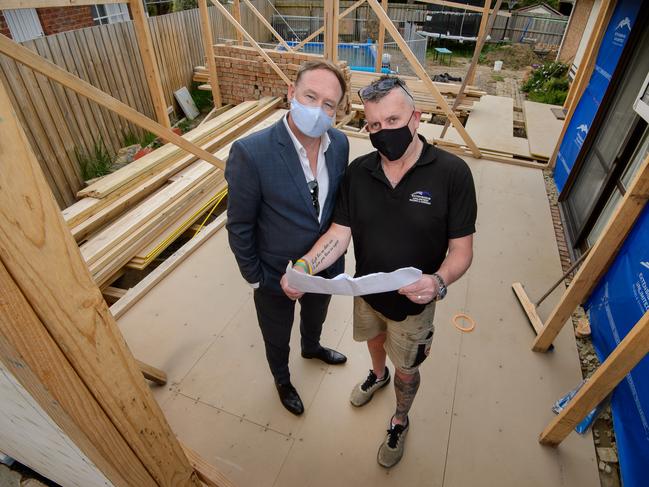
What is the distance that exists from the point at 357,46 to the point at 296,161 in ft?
34.3

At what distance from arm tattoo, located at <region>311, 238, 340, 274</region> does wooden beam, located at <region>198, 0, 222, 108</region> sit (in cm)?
621

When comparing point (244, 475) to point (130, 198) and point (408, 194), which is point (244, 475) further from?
point (130, 198)

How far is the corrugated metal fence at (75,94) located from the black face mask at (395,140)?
486 cm

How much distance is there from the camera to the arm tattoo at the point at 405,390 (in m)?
2.00

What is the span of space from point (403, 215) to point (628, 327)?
2236 millimetres

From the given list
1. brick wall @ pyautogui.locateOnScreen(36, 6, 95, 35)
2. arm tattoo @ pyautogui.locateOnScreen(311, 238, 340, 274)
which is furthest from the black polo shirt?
brick wall @ pyautogui.locateOnScreen(36, 6, 95, 35)

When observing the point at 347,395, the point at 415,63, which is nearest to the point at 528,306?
the point at 347,395

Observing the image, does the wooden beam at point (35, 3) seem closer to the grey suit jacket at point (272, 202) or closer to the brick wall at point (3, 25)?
the grey suit jacket at point (272, 202)

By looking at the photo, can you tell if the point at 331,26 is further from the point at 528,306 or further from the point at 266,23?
the point at 528,306

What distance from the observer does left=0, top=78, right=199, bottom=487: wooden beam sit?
532 mm

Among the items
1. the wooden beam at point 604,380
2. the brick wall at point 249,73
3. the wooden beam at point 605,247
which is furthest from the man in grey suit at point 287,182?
the brick wall at point 249,73

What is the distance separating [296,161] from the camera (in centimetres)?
170

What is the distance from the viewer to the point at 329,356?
8.80 feet

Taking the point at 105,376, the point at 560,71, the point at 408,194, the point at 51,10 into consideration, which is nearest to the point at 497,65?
the point at 560,71
